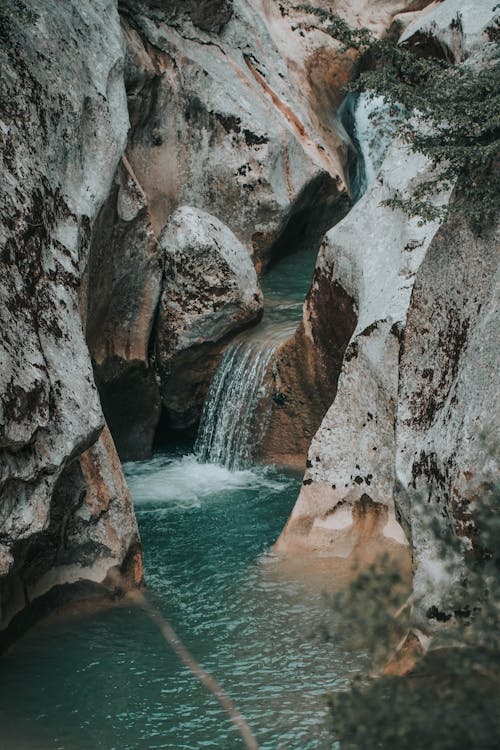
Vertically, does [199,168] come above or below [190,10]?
below

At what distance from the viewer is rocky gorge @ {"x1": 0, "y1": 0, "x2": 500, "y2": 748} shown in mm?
7098

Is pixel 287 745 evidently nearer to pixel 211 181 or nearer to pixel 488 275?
pixel 488 275

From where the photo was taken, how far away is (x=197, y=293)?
14180mm

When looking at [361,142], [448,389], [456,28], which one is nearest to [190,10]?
[456,28]

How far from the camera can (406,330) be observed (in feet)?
25.8

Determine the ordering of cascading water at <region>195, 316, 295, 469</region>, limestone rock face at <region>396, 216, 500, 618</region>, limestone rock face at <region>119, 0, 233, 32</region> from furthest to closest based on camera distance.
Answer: limestone rock face at <region>119, 0, 233, 32</region> < cascading water at <region>195, 316, 295, 469</region> < limestone rock face at <region>396, 216, 500, 618</region>

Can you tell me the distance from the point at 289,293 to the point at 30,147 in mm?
9444

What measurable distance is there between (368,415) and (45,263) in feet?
12.4

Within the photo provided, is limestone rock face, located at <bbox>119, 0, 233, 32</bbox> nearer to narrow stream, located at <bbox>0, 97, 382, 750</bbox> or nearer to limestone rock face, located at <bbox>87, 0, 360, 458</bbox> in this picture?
limestone rock face, located at <bbox>87, 0, 360, 458</bbox>

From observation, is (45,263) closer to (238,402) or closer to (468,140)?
(468,140)

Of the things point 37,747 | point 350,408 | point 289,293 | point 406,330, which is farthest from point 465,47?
point 37,747

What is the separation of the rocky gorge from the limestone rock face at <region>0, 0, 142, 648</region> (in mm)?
24

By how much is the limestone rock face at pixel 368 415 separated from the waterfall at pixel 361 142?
1172 centimetres

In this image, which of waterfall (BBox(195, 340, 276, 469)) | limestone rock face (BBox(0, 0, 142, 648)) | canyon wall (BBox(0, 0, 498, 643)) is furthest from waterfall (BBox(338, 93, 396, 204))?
limestone rock face (BBox(0, 0, 142, 648))
